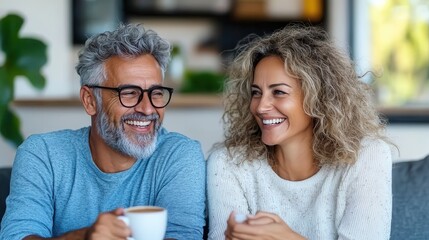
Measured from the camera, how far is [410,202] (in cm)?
234

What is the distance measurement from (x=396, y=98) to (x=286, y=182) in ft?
11.1

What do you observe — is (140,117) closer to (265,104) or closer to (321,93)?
(265,104)

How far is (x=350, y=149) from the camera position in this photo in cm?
213

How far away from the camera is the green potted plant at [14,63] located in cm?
331

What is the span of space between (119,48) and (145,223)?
0.70m

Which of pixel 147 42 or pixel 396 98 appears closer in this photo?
pixel 147 42

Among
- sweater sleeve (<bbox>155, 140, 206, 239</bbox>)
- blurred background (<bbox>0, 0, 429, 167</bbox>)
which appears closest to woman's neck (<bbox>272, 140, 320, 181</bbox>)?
sweater sleeve (<bbox>155, 140, 206, 239</bbox>)

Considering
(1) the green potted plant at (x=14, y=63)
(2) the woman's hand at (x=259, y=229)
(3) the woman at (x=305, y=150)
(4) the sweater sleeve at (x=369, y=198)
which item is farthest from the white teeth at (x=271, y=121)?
(1) the green potted plant at (x=14, y=63)

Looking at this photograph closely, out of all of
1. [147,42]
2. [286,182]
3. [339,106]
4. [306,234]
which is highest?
[147,42]

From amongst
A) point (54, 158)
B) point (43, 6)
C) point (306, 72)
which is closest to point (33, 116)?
point (43, 6)

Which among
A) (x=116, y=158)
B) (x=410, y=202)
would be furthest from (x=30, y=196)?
(x=410, y=202)

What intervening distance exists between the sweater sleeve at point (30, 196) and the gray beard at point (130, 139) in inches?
7.7

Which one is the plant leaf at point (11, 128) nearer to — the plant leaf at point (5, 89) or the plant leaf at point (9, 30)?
the plant leaf at point (5, 89)

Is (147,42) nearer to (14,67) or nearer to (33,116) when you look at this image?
(14,67)
